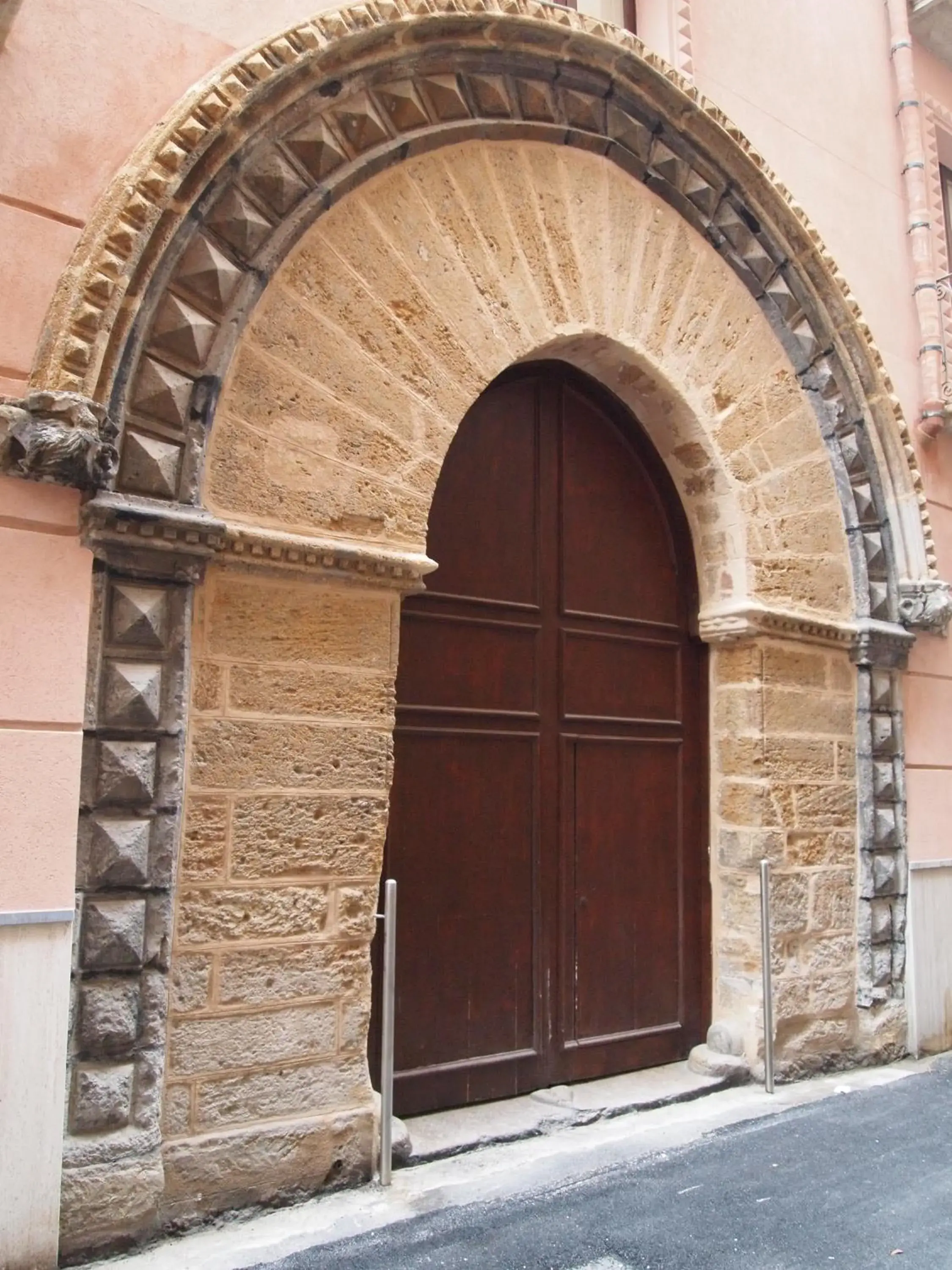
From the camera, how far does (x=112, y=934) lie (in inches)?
103

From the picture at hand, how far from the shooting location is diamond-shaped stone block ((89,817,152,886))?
262 centimetres

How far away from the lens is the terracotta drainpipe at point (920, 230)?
5.27 m

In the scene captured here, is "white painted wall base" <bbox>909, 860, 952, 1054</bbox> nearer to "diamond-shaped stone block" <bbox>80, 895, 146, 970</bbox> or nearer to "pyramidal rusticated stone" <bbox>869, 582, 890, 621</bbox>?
"pyramidal rusticated stone" <bbox>869, 582, 890, 621</bbox>

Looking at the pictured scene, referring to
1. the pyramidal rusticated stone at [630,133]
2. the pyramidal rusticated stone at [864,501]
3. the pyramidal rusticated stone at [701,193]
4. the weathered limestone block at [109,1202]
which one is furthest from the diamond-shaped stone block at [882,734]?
the weathered limestone block at [109,1202]

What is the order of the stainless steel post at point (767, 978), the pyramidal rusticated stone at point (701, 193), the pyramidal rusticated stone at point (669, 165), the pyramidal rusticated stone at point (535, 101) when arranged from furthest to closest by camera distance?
the pyramidal rusticated stone at point (701, 193) < the pyramidal rusticated stone at point (669, 165) < the stainless steel post at point (767, 978) < the pyramidal rusticated stone at point (535, 101)

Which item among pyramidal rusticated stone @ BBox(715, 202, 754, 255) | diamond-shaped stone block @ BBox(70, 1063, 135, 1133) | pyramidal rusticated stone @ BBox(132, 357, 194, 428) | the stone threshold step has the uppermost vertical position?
pyramidal rusticated stone @ BBox(715, 202, 754, 255)

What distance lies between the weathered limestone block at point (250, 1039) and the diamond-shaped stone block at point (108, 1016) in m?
0.14

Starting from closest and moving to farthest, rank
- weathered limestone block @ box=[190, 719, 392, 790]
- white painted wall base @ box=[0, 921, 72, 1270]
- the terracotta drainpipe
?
white painted wall base @ box=[0, 921, 72, 1270] → weathered limestone block @ box=[190, 719, 392, 790] → the terracotta drainpipe

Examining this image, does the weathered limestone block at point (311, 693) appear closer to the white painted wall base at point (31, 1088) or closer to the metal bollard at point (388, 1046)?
the metal bollard at point (388, 1046)

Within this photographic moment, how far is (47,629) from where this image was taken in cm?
258

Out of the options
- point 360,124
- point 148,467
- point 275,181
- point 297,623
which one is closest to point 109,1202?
point 297,623

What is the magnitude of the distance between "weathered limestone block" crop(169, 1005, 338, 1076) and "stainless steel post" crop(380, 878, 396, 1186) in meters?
0.19

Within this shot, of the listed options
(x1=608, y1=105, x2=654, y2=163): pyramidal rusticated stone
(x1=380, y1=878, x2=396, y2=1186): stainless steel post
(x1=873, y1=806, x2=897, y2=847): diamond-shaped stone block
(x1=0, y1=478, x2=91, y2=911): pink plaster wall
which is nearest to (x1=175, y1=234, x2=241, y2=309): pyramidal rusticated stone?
(x1=0, y1=478, x2=91, y2=911): pink plaster wall

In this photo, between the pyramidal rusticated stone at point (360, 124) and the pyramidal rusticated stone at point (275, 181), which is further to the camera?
the pyramidal rusticated stone at point (360, 124)
